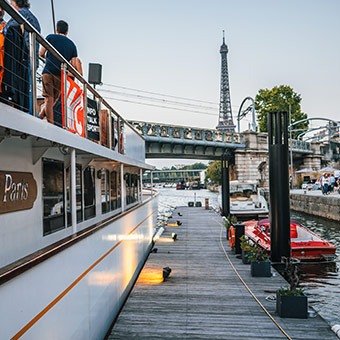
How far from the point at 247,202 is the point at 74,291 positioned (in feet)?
72.0

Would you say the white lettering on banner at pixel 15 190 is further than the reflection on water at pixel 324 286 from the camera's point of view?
No

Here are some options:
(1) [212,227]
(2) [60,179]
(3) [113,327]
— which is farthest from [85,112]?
(1) [212,227]

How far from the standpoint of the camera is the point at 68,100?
16.3ft

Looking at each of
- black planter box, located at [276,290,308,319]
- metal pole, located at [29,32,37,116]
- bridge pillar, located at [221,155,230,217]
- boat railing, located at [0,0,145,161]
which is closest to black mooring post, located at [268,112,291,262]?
black planter box, located at [276,290,308,319]

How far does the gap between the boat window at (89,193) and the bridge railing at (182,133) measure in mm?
25273

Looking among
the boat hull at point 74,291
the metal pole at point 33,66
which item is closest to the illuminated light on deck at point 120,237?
the boat hull at point 74,291

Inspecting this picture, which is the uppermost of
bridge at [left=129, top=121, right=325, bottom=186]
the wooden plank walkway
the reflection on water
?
bridge at [left=129, top=121, right=325, bottom=186]

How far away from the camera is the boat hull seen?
3.09 metres

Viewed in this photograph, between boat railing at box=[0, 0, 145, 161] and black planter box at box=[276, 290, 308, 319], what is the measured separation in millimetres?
4329

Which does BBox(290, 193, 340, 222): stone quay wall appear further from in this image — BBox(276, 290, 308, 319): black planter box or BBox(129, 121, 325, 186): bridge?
BBox(276, 290, 308, 319): black planter box

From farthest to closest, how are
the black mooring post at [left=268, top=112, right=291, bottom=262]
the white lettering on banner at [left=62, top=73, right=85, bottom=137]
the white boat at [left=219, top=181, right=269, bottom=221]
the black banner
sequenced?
the white boat at [left=219, top=181, right=269, bottom=221] → the black mooring post at [left=268, top=112, right=291, bottom=262] → the black banner → the white lettering on banner at [left=62, top=73, right=85, bottom=137]

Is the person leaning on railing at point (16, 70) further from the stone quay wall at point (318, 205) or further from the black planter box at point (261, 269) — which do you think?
the stone quay wall at point (318, 205)

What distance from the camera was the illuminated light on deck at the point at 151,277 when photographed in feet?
29.7

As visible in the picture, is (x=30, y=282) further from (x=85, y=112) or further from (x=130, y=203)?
(x=130, y=203)
